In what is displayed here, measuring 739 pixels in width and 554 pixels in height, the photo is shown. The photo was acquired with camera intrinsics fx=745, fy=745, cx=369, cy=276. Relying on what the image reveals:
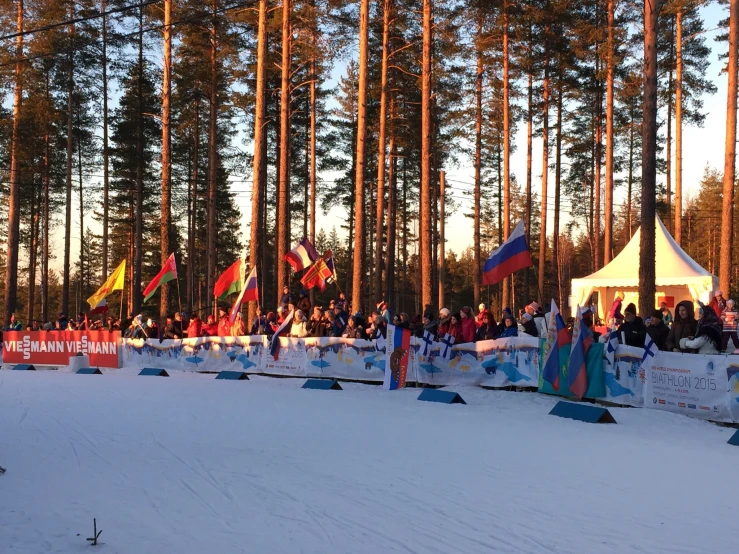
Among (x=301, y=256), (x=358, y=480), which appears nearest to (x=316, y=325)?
(x=301, y=256)

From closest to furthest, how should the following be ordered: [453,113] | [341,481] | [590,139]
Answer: [341,481] < [453,113] < [590,139]

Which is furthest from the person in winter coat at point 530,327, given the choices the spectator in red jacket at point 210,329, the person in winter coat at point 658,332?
the spectator in red jacket at point 210,329

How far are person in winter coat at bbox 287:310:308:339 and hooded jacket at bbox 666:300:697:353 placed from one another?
931 cm

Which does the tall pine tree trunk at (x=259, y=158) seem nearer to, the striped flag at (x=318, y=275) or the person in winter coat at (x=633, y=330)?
the striped flag at (x=318, y=275)

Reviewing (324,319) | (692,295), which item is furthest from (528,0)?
(324,319)

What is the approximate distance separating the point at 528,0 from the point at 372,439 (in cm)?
2493

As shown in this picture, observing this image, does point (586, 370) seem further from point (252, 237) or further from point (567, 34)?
point (567, 34)

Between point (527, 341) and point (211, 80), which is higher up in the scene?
point (211, 80)

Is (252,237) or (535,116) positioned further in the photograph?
(535,116)

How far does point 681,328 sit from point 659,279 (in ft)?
42.9

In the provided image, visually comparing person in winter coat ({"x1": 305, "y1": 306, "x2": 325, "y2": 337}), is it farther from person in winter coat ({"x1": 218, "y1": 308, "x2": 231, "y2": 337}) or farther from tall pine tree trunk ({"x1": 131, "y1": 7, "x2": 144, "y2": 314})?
tall pine tree trunk ({"x1": 131, "y1": 7, "x2": 144, "y2": 314})

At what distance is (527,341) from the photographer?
14.8 meters

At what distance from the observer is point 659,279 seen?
2439cm

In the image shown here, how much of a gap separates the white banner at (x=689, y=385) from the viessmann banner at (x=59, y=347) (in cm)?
1768
